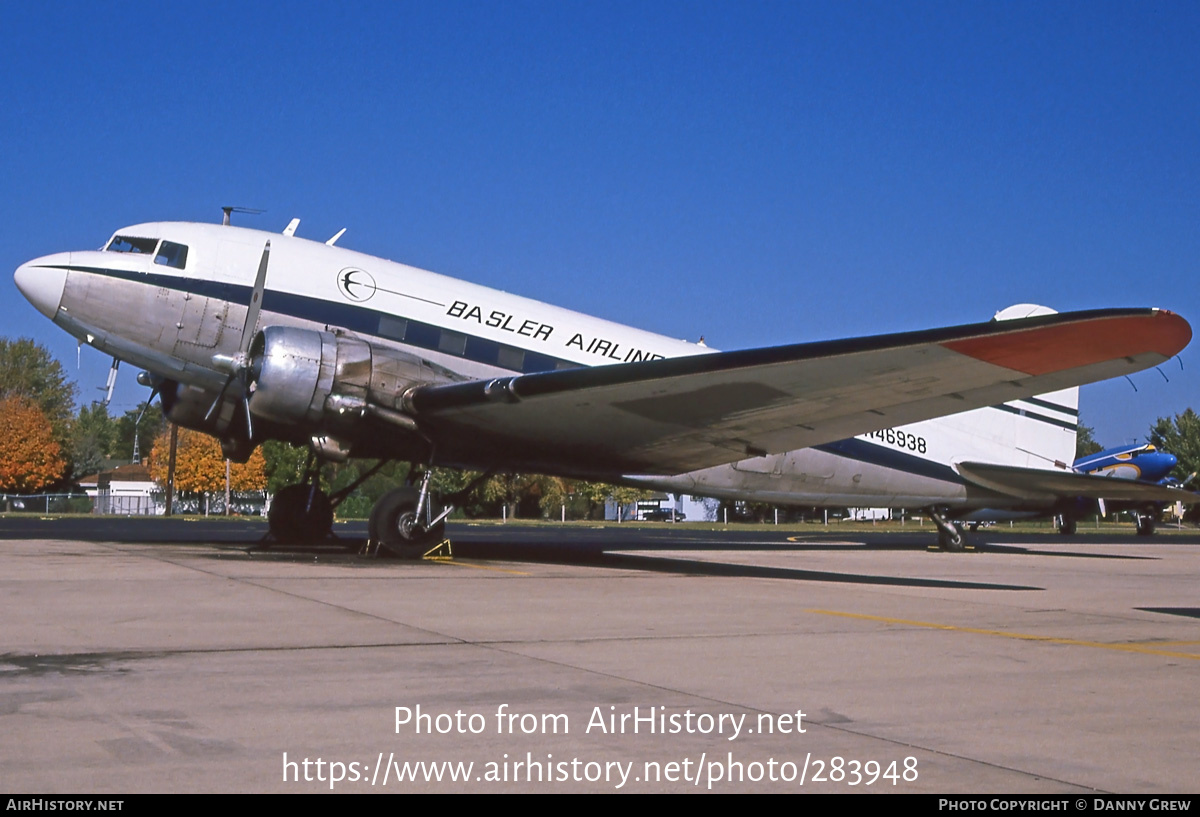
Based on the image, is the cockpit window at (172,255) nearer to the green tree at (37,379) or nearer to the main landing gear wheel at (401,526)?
the main landing gear wheel at (401,526)

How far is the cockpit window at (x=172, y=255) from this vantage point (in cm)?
1477

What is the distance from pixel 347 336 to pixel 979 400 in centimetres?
826

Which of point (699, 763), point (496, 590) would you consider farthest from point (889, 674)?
point (496, 590)

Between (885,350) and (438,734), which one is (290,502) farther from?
(438,734)

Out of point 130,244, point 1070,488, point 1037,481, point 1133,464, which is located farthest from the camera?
point 1133,464

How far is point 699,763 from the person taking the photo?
163 inches

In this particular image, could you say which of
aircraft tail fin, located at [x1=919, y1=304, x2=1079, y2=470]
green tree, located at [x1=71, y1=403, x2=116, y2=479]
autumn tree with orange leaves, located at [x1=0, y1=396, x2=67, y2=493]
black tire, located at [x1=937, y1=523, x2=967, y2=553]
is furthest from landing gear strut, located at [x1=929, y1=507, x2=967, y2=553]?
green tree, located at [x1=71, y1=403, x2=116, y2=479]

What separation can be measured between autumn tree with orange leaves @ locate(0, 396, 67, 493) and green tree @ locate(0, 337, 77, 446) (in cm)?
975

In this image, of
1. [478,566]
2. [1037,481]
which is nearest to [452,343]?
[478,566]

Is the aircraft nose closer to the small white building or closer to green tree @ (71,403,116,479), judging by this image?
the small white building

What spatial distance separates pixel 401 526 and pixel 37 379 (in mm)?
77035

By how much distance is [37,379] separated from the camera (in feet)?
263

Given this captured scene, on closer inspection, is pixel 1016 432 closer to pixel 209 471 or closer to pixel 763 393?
pixel 763 393

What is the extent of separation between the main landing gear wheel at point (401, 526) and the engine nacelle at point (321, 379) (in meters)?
1.09
